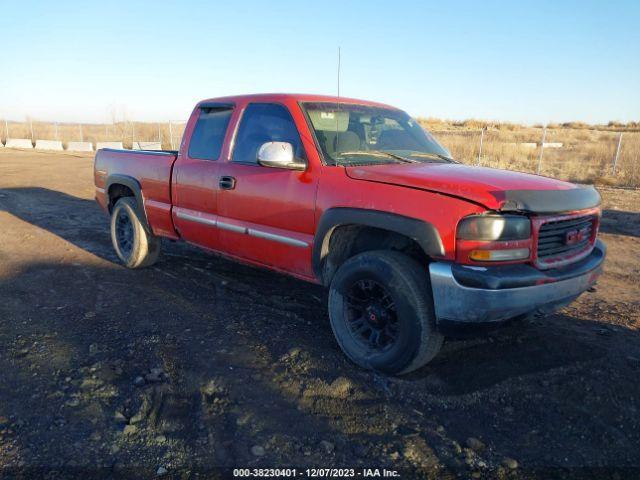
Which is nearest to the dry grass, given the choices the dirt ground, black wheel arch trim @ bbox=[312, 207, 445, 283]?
the dirt ground

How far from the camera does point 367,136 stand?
13.7 feet

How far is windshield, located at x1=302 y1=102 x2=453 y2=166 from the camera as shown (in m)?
3.87

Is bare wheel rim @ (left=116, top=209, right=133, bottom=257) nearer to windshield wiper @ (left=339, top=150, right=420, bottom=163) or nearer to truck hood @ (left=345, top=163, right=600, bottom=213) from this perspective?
windshield wiper @ (left=339, top=150, right=420, bottom=163)

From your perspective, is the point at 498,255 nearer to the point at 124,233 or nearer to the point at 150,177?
the point at 150,177

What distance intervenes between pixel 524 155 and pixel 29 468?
21641 millimetres

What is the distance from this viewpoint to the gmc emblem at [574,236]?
322 cm

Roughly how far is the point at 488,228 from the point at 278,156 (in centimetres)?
160

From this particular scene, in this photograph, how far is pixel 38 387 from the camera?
3055 mm

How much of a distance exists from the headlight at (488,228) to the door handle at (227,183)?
6.98 ft

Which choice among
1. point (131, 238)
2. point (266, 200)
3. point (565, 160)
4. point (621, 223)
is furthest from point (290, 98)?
point (565, 160)

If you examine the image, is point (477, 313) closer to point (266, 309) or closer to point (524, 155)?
point (266, 309)

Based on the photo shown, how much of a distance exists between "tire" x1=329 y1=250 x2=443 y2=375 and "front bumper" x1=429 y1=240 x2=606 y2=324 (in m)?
0.15

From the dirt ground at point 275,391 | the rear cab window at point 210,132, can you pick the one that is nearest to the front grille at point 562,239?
the dirt ground at point 275,391

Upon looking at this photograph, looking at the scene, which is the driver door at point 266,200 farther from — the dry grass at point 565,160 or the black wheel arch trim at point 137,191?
the dry grass at point 565,160
